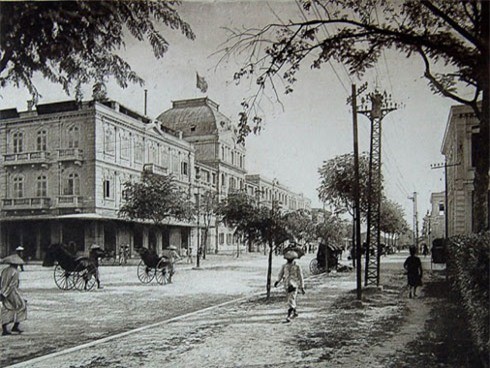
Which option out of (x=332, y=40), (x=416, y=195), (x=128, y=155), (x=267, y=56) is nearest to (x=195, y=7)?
(x=267, y=56)

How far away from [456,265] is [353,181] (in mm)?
1806

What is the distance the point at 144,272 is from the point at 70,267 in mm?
2005

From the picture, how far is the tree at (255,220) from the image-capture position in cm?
835

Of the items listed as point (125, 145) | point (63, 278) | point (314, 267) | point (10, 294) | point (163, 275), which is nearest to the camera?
point (10, 294)

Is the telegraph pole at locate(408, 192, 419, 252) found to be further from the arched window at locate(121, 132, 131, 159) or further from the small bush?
the arched window at locate(121, 132, 131, 159)

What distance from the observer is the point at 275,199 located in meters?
7.91

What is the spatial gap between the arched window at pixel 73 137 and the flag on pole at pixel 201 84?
1.31 meters

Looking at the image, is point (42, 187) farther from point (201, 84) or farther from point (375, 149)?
point (375, 149)

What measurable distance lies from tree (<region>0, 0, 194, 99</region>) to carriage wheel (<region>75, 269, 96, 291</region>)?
2133mm

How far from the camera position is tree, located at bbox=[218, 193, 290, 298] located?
27.4 ft

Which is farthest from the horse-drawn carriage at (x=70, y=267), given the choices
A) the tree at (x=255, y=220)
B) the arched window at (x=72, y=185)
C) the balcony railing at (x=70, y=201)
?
the tree at (x=255, y=220)

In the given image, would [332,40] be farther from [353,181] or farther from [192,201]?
[192,201]

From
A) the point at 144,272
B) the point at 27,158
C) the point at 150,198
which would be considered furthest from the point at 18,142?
the point at 144,272

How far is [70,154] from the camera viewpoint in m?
5.28
